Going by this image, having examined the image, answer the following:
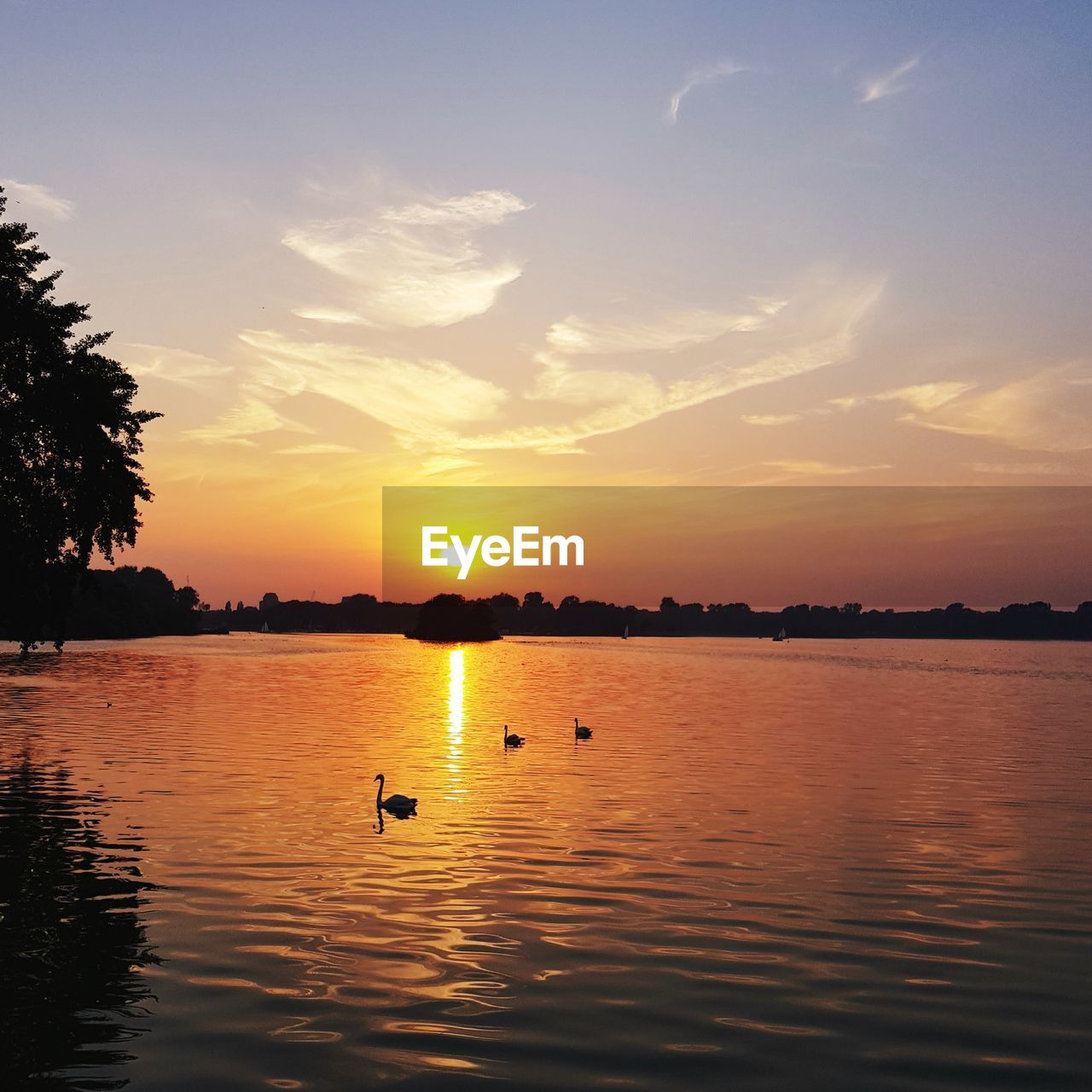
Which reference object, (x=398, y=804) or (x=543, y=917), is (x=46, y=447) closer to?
(x=398, y=804)

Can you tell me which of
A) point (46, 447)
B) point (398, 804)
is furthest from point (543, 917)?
point (46, 447)

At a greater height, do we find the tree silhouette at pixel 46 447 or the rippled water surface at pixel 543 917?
the tree silhouette at pixel 46 447

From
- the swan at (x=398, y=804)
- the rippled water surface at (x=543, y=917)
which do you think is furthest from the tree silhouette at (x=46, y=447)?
the swan at (x=398, y=804)

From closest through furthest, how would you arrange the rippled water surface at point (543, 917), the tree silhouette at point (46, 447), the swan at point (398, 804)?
the rippled water surface at point (543, 917)
the swan at point (398, 804)
the tree silhouette at point (46, 447)

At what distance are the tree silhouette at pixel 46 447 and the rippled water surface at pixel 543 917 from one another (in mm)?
6662

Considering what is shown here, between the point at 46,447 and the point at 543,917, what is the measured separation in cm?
3006

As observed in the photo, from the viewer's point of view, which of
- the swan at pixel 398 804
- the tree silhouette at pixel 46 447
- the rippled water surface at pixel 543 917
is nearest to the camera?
the rippled water surface at pixel 543 917

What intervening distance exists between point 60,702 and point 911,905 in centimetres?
5760

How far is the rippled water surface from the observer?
12.1m

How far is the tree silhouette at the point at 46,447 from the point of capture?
126 feet

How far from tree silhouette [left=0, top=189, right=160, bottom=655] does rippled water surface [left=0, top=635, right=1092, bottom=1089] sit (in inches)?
262

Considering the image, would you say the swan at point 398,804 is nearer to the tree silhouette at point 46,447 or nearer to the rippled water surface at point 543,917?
the rippled water surface at point 543,917

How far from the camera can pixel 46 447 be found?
39875mm

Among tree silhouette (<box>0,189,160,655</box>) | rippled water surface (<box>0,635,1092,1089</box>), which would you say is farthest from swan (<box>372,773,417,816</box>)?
tree silhouette (<box>0,189,160,655</box>)
